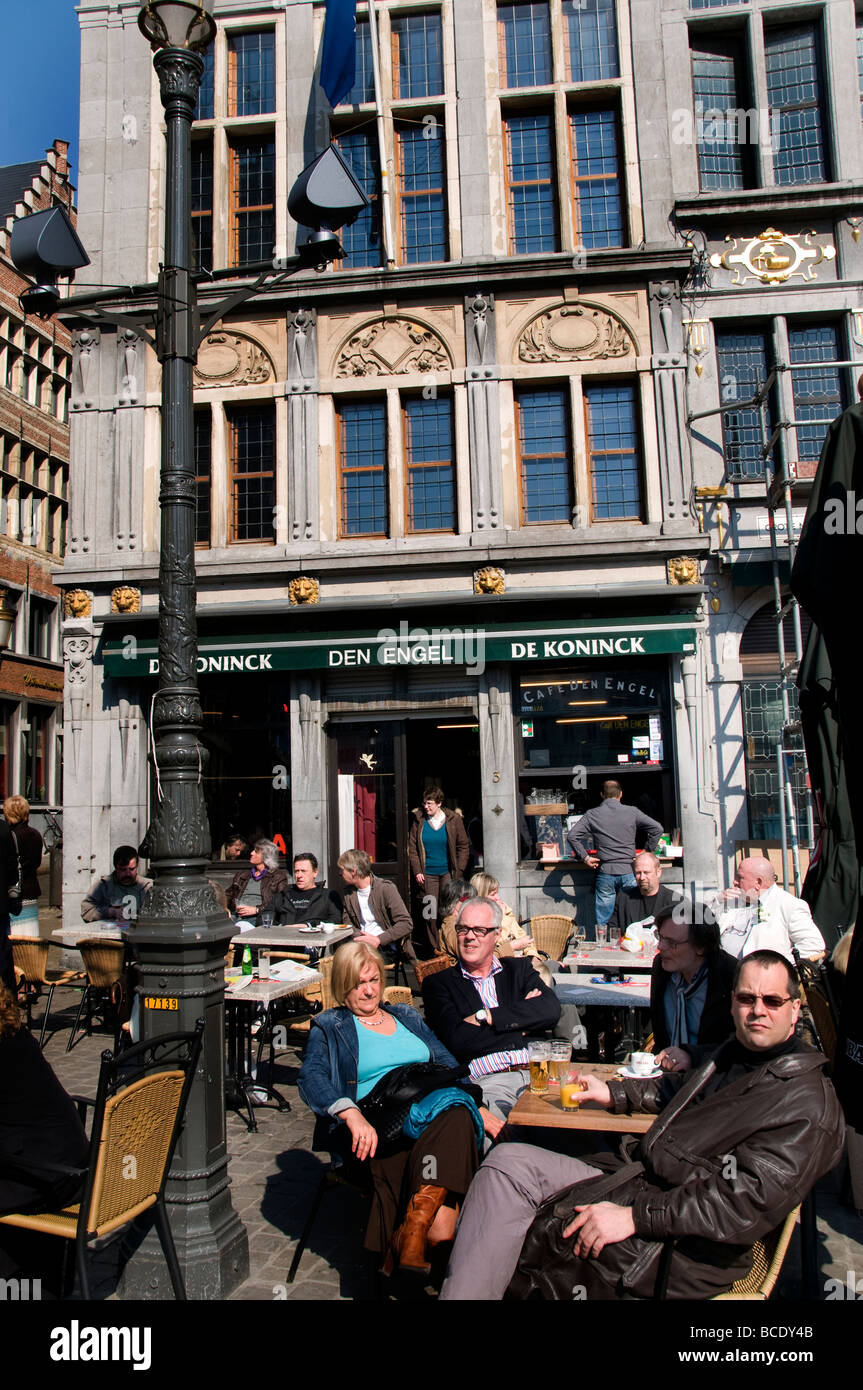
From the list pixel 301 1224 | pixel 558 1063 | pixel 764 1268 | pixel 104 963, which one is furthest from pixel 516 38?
pixel 764 1268

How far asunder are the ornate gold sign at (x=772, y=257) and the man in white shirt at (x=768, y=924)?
9229 mm

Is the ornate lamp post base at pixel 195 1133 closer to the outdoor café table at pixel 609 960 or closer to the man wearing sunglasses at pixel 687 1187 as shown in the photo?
the man wearing sunglasses at pixel 687 1187

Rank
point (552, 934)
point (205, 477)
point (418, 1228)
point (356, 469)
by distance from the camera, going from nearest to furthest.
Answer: point (418, 1228) → point (552, 934) → point (356, 469) → point (205, 477)

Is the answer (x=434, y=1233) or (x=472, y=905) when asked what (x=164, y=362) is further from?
(x=434, y=1233)

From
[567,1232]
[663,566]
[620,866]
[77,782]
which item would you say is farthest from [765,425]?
[567,1232]

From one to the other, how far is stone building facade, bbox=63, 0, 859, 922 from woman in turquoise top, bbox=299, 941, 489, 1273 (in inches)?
299

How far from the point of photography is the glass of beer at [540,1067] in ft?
14.6

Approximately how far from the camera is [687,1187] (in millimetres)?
3305

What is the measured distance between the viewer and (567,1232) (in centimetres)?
341

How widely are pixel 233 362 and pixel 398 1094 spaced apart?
11662 mm

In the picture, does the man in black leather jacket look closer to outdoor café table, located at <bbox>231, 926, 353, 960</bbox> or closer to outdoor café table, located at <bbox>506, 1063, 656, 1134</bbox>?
outdoor café table, located at <bbox>231, 926, 353, 960</bbox>

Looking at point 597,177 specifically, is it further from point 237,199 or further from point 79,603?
point 79,603

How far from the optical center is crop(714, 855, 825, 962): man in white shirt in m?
6.76
